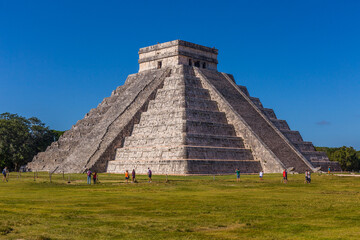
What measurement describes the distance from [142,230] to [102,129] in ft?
126

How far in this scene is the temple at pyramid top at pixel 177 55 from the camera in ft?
187

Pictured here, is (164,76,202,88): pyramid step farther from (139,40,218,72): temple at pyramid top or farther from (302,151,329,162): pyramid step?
(302,151,329,162): pyramid step

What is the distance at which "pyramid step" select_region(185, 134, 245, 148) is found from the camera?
43.3m

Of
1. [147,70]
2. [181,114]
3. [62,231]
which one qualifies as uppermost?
[147,70]

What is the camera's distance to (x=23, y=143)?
64.5m

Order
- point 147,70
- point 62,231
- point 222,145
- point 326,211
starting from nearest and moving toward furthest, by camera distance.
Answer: point 62,231 → point 326,211 → point 222,145 → point 147,70

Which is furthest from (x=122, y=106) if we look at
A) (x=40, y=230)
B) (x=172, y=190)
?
(x=40, y=230)

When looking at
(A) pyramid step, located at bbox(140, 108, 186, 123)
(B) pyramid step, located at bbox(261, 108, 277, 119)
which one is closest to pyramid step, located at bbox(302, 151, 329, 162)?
(B) pyramid step, located at bbox(261, 108, 277, 119)

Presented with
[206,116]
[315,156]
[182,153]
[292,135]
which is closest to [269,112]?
[292,135]

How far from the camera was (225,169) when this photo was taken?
4244 centimetres

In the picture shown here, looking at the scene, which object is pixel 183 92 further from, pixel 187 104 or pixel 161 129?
pixel 161 129

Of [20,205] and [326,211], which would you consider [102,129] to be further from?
[326,211]

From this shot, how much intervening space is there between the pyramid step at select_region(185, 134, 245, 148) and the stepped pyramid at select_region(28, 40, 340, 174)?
88 millimetres

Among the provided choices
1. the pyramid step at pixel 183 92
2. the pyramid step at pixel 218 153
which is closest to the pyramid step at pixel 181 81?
the pyramid step at pixel 183 92
